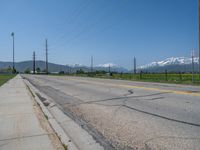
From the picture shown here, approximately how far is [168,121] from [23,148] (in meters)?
3.78

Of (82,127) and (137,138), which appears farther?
(82,127)

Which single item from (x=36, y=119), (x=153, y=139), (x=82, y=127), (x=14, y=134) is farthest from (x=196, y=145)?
(x=36, y=119)

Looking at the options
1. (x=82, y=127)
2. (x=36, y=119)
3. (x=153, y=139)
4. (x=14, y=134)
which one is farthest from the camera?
(x=36, y=119)

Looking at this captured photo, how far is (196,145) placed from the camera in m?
4.50

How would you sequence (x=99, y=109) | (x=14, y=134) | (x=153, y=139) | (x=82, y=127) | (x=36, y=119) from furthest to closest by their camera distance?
(x=99, y=109)
(x=36, y=119)
(x=82, y=127)
(x=14, y=134)
(x=153, y=139)

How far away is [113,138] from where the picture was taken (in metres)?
5.23

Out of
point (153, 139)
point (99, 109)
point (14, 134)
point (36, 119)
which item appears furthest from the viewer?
point (99, 109)

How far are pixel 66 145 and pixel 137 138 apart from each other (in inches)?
60.1

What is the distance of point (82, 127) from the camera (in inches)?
248

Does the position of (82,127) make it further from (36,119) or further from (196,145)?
(196,145)

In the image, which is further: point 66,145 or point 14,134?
point 14,134

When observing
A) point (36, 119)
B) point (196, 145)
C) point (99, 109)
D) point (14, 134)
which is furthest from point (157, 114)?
point (14, 134)

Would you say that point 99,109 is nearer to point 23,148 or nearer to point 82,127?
point 82,127

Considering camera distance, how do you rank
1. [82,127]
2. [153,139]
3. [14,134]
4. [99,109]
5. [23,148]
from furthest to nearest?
1. [99,109]
2. [82,127]
3. [14,134]
4. [153,139]
5. [23,148]
